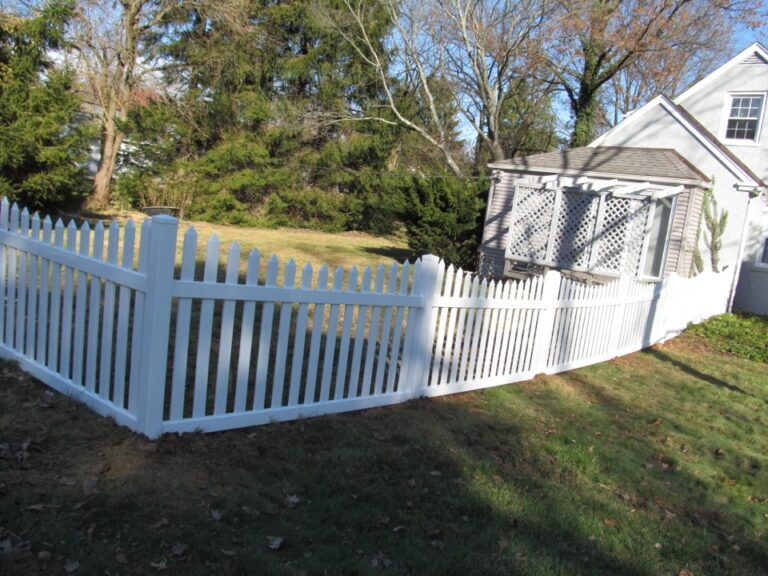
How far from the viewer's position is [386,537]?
10.5 feet

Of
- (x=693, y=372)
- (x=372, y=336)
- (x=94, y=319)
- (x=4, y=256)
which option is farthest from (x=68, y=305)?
(x=693, y=372)

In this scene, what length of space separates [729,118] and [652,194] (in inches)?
234

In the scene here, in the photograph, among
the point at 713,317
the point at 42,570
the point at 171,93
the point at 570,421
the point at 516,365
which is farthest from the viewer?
the point at 171,93

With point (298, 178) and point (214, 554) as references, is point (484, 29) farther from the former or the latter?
point (214, 554)

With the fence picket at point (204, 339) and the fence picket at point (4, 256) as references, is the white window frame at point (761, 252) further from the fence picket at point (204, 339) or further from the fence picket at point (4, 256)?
the fence picket at point (4, 256)

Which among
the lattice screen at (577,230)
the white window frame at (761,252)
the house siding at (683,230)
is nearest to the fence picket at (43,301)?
the lattice screen at (577,230)

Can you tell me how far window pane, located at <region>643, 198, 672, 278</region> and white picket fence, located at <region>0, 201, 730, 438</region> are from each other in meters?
8.90

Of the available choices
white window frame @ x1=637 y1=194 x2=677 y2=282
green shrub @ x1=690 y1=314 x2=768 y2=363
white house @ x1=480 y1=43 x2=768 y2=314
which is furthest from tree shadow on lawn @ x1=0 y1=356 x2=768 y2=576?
white house @ x1=480 y1=43 x2=768 y2=314

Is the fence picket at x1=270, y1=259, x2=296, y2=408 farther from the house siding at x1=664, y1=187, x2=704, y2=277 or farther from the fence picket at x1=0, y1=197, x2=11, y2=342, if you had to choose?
the house siding at x1=664, y1=187, x2=704, y2=277

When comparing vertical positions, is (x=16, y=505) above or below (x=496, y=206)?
below

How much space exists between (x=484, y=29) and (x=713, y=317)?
14159mm

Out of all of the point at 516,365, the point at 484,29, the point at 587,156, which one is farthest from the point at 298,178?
the point at 516,365

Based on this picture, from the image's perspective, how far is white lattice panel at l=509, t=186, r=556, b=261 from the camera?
15117mm

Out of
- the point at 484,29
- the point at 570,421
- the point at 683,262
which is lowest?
the point at 570,421
